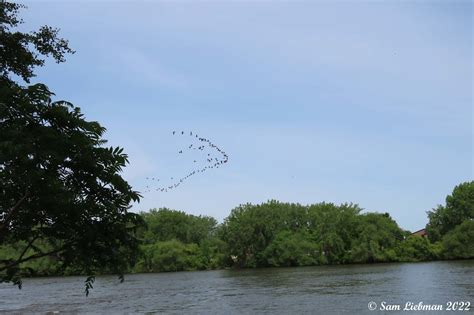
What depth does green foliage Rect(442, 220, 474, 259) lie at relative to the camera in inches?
3438

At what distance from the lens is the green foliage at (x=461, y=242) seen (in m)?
87.3

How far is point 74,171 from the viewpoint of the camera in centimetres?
641

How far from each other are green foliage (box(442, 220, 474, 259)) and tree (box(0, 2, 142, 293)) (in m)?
91.5

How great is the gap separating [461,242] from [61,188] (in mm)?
93951

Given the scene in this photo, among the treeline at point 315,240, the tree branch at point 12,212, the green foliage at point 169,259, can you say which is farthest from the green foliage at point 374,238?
the tree branch at point 12,212

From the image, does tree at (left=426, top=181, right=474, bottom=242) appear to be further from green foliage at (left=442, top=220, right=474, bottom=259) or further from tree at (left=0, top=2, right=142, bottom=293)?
tree at (left=0, top=2, right=142, bottom=293)

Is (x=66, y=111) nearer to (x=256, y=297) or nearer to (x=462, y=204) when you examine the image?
(x=256, y=297)

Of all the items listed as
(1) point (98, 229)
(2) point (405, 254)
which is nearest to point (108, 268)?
(1) point (98, 229)

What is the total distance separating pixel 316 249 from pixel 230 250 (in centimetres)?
1897

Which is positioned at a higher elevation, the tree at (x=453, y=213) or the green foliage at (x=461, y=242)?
the tree at (x=453, y=213)

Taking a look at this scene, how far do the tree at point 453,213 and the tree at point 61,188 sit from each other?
3957 inches

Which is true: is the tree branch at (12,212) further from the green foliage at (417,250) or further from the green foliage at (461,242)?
the green foliage at (417,250)

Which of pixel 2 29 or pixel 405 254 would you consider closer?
pixel 2 29

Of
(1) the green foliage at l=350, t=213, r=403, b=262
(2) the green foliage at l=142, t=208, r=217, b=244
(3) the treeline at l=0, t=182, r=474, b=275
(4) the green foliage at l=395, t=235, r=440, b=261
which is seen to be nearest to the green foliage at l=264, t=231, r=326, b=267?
(3) the treeline at l=0, t=182, r=474, b=275
